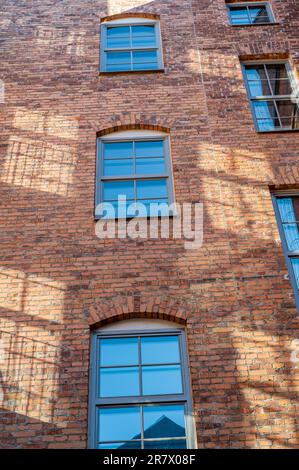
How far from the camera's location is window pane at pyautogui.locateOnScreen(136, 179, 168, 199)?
934 centimetres

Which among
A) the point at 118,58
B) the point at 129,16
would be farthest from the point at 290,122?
the point at 129,16

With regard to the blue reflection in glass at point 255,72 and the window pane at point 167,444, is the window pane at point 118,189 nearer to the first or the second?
the blue reflection in glass at point 255,72

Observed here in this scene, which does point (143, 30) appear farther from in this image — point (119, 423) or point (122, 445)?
point (122, 445)

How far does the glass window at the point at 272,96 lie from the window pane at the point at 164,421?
18.9 ft

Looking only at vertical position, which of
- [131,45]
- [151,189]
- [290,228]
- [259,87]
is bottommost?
[290,228]

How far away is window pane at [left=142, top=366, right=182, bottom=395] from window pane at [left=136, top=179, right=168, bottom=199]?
125 inches

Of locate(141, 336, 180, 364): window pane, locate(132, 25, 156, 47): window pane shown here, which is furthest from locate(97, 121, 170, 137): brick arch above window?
locate(141, 336, 180, 364): window pane

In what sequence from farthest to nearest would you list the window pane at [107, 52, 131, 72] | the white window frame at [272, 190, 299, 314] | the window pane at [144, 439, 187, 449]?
the window pane at [107, 52, 131, 72] → the white window frame at [272, 190, 299, 314] → the window pane at [144, 439, 187, 449]

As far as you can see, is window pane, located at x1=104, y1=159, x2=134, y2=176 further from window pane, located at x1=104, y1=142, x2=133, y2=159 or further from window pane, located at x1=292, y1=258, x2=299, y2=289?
window pane, located at x1=292, y1=258, x2=299, y2=289

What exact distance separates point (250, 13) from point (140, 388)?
996cm

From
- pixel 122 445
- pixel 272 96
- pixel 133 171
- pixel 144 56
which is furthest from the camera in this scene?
pixel 144 56

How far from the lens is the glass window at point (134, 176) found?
920 cm

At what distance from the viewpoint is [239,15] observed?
13.1 m

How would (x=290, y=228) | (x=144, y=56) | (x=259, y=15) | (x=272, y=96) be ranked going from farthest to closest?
(x=259, y=15) → (x=144, y=56) → (x=272, y=96) → (x=290, y=228)
